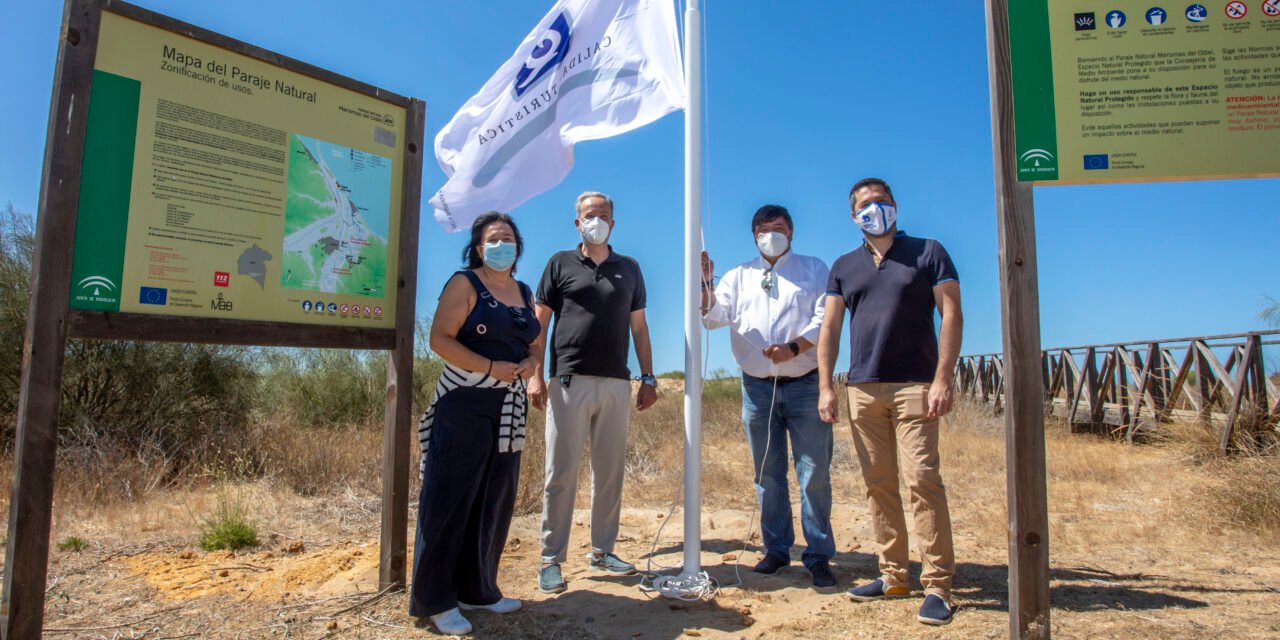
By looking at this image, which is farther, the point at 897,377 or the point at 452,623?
the point at 897,377

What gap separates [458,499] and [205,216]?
1.81 meters

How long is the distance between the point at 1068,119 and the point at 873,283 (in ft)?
3.90

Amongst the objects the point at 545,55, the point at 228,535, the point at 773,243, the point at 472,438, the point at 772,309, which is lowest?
the point at 228,535

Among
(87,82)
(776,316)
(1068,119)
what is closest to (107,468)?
(87,82)

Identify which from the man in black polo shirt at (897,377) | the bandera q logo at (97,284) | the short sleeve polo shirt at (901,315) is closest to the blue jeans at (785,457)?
the man in black polo shirt at (897,377)

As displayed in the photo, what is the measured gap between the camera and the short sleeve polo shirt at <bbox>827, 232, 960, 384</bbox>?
12.3 ft

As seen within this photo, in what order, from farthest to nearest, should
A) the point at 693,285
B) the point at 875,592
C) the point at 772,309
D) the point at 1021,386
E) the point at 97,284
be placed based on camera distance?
the point at 772,309 < the point at 693,285 < the point at 875,592 < the point at 97,284 < the point at 1021,386

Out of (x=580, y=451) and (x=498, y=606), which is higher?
(x=580, y=451)

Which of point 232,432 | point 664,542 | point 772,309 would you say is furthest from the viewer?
point 232,432

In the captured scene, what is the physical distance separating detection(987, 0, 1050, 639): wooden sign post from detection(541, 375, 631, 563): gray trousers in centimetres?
212

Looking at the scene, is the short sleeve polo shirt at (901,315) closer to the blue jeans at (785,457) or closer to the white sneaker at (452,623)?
the blue jeans at (785,457)

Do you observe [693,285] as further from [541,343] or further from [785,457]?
[785,457]

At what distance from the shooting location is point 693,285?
13.0 feet

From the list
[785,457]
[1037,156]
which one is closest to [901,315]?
[1037,156]
